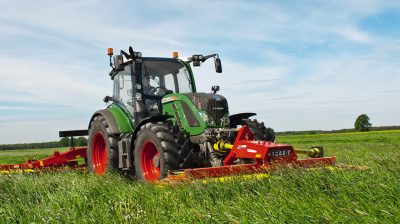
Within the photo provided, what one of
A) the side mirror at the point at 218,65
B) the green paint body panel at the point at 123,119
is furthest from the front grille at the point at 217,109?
the green paint body panel at the point at 123,119

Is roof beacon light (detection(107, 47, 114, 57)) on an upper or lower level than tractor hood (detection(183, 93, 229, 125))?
upper

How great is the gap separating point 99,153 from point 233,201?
20.8ft

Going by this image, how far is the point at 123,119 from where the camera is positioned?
9.62 metres

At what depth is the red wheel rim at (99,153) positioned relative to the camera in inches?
413

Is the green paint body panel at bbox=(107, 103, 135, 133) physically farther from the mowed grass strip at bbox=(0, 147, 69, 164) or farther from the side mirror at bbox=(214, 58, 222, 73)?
the mowed grass strip at bbox=(0, 147, 69, 164)

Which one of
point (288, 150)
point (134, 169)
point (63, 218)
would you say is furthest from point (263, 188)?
point (134, 169)

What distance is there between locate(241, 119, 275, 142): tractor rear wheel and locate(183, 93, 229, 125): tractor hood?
627 mm

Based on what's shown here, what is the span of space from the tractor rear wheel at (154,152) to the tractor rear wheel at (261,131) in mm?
1879

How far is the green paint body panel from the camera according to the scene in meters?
9.42

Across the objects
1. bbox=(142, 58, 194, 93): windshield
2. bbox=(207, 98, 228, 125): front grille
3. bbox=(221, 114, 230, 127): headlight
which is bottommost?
bbox=(221, 114, 230, 127): headlight

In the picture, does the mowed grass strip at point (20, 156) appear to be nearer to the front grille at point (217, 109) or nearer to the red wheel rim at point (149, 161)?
the red wheel rim at point (149, 161)

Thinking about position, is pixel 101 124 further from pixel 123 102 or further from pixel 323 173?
pixel 323 173

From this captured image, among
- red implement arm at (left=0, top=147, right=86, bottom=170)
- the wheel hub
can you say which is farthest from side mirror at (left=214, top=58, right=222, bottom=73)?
red implement arm at (left=0, top=147, right=86, bottom=170)

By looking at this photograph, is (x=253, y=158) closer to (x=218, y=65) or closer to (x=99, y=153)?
(x=218, y=65)
